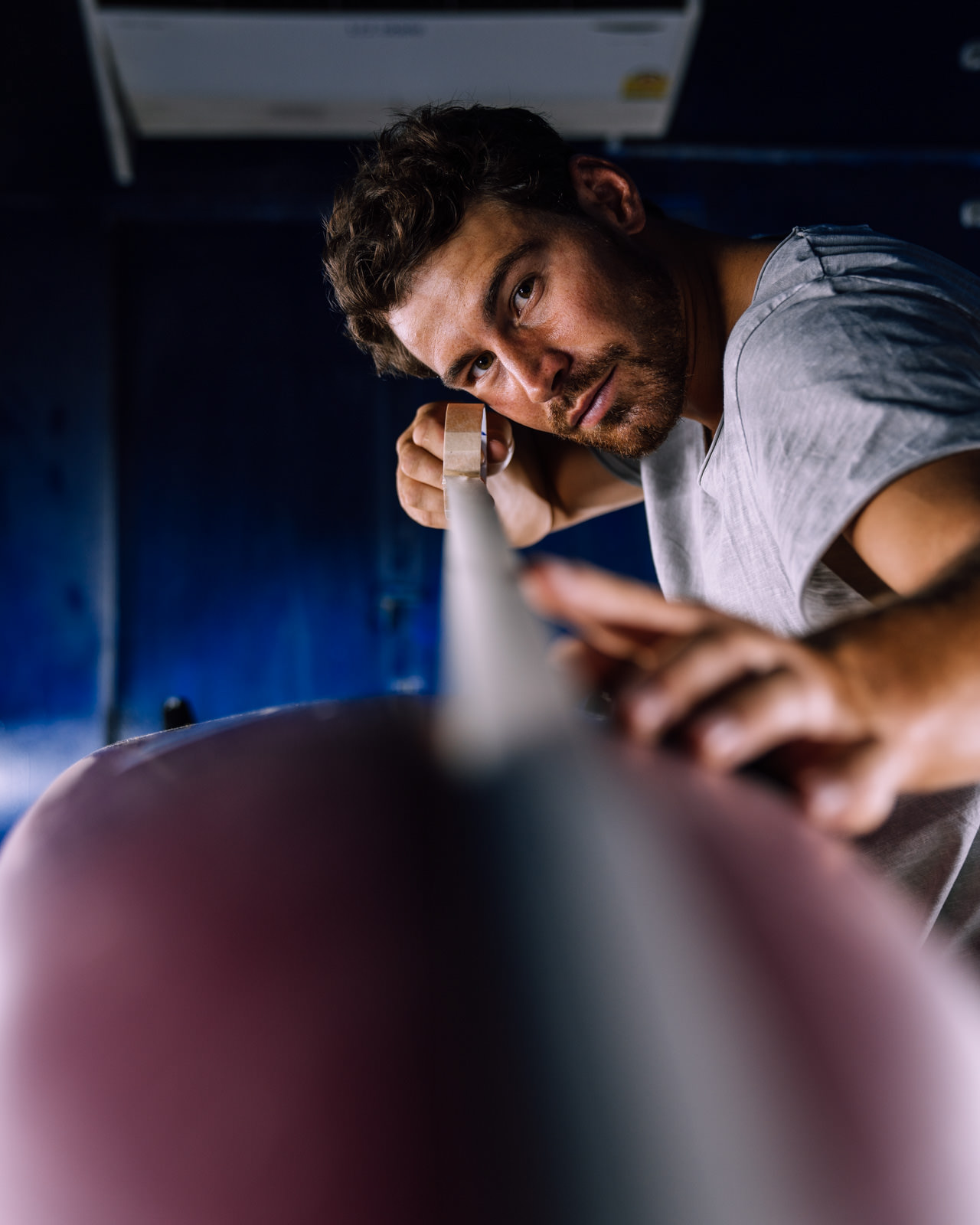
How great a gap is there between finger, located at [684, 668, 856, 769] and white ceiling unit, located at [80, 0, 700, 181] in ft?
6.15

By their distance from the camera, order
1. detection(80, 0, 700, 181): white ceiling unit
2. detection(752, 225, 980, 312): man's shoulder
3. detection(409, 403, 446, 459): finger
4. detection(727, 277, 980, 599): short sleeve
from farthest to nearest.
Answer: detection(80, 0, 700, 181): white ceiling unit → detection(409, 403, 446, 459): finger → detection(752, 225, 980, 312): man's shoulder → detection(727, 277, 980, 599): short sleeve

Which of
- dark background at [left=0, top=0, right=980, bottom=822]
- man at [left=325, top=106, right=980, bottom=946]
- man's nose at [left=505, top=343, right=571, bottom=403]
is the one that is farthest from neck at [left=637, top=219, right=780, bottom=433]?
dark background at [left=0, top=0, right=980, bottom=822]

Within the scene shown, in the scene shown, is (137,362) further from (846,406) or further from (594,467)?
(846,406)

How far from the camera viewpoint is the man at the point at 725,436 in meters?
0.26

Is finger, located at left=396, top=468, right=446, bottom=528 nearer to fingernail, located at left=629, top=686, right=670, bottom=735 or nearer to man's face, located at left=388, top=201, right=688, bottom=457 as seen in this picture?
man's face, located at left=388, top=201, right=688, bottom=457

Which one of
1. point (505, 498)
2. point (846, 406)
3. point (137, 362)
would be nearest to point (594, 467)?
point (505, 498)

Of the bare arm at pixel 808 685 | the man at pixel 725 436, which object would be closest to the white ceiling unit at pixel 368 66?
the man at pixel 725 436

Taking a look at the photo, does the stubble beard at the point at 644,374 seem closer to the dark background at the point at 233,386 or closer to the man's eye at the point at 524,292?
the man's eye at the point at 524,292

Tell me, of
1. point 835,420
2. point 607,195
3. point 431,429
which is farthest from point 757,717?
point 607,195

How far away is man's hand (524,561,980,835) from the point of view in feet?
0.80

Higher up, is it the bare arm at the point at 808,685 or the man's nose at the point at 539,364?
the bare arm at the point at 808,685

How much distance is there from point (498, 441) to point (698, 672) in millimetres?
683

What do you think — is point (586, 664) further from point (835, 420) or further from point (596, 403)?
point (596, 403)

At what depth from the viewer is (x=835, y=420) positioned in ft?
1.55
